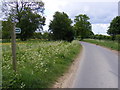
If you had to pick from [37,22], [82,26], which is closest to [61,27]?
[37,22]

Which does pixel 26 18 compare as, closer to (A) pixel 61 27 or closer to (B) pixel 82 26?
(A) pixel 61 27

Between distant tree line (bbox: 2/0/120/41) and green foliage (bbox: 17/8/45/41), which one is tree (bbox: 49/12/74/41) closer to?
distant tree line (bbox: 2/0/120/41)

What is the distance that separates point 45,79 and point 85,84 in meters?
1.54

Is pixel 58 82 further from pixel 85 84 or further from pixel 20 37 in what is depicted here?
pixel 20 37

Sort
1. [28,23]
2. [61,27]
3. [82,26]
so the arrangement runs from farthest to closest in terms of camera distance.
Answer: [82,26] → [28,23] → [61,27]

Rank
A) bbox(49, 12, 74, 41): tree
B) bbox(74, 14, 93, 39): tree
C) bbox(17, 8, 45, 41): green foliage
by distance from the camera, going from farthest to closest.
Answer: bbox(74, 14, 93, 39): tree → bbox(17, 8, 45, 41): green foliage → bbox(49, 12, 74, 41): tree

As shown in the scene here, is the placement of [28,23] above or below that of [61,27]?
above

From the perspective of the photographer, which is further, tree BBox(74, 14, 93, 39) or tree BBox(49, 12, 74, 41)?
tree BBox(74, 14, 93, 39)

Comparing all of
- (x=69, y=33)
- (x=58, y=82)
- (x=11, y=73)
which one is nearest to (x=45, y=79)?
(x=58, y=82)

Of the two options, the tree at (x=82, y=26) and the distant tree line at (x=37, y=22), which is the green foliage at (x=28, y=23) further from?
the tree at (x=82, y=26)

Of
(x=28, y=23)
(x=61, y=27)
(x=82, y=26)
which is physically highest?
(x=82, y=26)

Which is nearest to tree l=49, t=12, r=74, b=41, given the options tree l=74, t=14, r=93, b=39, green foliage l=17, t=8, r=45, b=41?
green foliage l=17, t=8, r=45, b=41

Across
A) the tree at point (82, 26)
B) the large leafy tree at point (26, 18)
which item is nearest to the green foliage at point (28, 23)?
the large leafy tree at point (26, 18)

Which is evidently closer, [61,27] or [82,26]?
[61,27]
